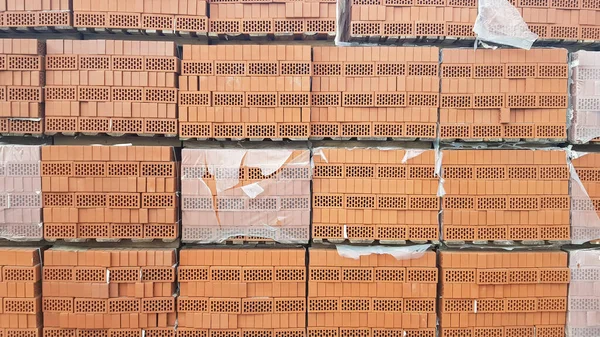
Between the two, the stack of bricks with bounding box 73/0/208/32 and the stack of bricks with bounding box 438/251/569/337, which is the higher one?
the stack of bricks with bounding box 73/0/208/32

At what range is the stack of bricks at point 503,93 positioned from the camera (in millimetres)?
4598

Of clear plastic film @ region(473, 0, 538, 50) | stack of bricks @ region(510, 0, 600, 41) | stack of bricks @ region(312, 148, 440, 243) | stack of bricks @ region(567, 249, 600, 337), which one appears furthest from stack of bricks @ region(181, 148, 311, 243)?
stack of bricks @ region(567, 249, 600, 337)

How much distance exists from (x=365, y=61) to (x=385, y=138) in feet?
3.52

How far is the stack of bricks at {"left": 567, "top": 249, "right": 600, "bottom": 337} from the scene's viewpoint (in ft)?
15.4

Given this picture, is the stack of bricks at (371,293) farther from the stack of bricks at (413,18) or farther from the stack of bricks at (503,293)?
the stack of bricks at (413,18)

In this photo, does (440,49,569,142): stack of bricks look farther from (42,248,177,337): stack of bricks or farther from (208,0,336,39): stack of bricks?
(42,248,177,337): stack of bricks

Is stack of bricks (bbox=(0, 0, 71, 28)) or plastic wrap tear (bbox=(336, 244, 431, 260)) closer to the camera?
stack of bricks (bbox=(0, 0, 71, 28))

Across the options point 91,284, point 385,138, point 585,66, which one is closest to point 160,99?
point 91,284

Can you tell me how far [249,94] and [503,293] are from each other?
4.41 m

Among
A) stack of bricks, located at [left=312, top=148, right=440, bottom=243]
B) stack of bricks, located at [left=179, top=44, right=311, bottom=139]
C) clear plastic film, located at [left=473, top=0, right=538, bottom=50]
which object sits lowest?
stack of bricks, located at [left=312, top=148, right=440, bottom=243]

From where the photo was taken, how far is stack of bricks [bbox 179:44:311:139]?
4.56 m

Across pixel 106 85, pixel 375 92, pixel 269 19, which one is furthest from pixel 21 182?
pixel 375 92

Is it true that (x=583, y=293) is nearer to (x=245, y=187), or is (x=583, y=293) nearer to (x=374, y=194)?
(x=374, y=194)

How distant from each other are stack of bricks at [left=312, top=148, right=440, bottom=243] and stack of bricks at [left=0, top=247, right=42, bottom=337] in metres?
3.86
